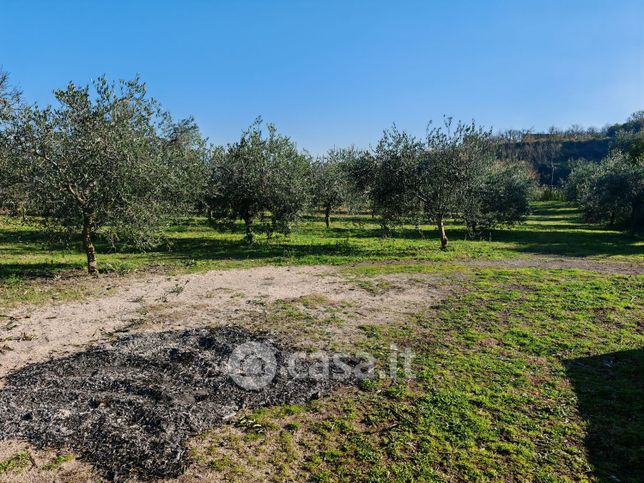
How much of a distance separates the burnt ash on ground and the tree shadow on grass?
434 centimetres

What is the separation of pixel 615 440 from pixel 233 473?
19.7 ft

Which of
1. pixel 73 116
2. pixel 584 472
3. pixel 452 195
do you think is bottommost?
pixel 584 472

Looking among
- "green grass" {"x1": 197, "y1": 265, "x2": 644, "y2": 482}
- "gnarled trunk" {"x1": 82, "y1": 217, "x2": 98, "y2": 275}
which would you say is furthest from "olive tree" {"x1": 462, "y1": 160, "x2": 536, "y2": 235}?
"gnarled trunk" {"x1": 82, "y1": 217, "x2": 98, "y2": 275}

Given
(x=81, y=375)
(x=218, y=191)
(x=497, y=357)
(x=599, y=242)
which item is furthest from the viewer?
(x=599, y=242)

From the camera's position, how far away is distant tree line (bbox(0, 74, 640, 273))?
16.3 meters

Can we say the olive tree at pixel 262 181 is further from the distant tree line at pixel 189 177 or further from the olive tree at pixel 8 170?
the olive tree at pixel 8 170

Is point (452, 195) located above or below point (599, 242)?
above

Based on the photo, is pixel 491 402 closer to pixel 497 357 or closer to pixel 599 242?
pixel 497 357

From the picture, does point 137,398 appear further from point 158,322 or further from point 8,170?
point 8,170

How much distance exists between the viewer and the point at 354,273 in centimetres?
1909

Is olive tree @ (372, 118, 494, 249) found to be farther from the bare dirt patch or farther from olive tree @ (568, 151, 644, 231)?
olive tree @ (568, 151, 644, 231)

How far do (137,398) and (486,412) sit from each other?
20.6 feet

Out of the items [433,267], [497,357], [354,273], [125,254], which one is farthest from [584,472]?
[125,254]

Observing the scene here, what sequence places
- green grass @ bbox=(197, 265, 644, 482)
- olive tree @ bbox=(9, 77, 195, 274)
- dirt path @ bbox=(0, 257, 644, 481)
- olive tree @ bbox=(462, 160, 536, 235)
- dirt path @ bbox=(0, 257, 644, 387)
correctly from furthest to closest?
olive tree @ bbox=(462, 160, 536, 235), olive tree @ bbox=(9, 77, 195, 274), dirt path @ bbox=(0, 257, 644, 387), dirt path @ bbox=(0, 257, 644, 481), green grass @ bbox=(197, 265, 644, 482)
